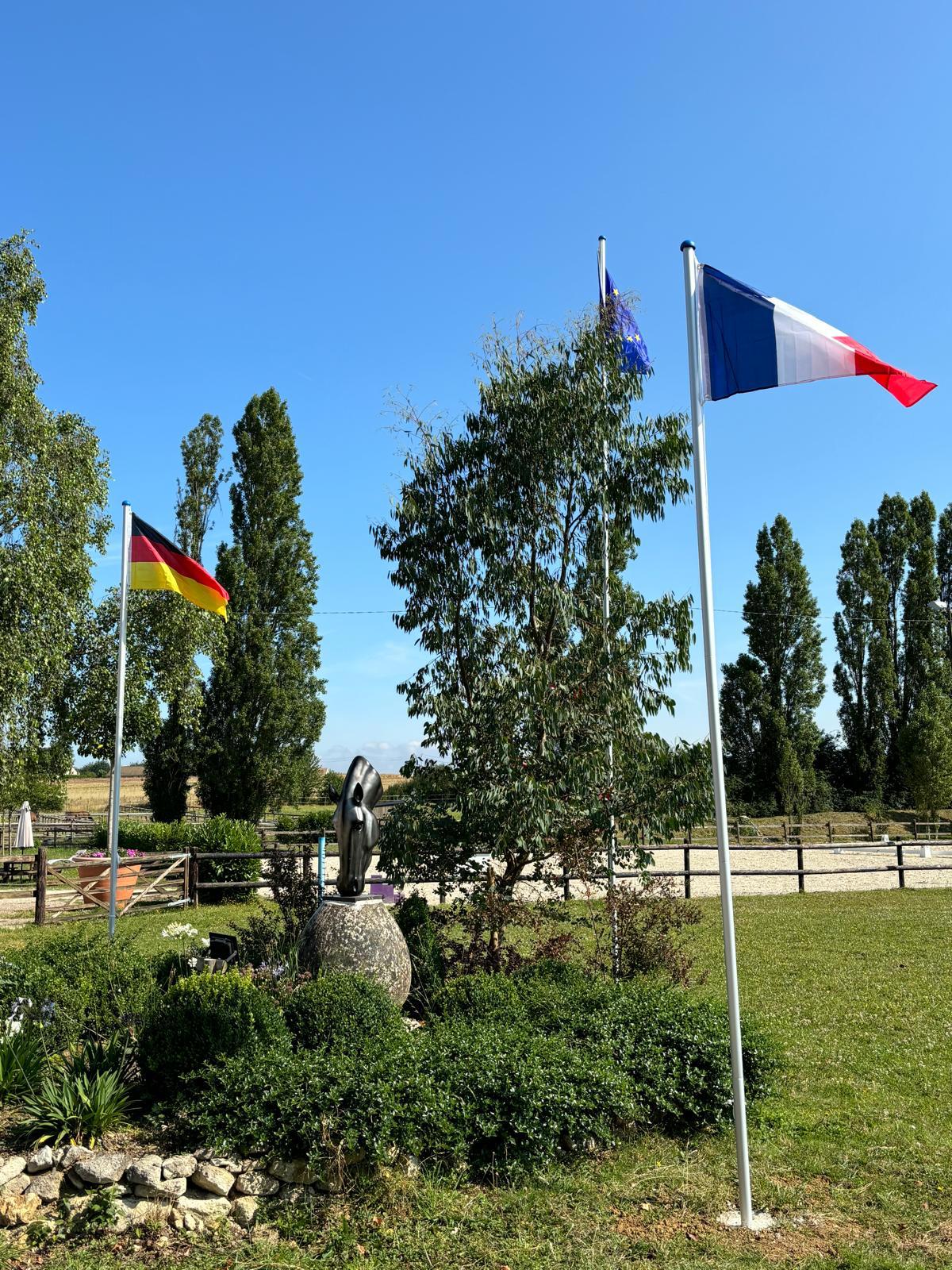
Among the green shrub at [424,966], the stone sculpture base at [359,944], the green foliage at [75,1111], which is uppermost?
the stone sculpture base at [359,944]

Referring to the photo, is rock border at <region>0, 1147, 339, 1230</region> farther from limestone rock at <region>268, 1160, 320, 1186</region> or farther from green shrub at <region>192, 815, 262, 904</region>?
green shrub at <region>192, 815, 262, 904</region>

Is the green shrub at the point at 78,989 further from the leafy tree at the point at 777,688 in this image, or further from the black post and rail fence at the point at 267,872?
the leafy tree at the point at 777,688

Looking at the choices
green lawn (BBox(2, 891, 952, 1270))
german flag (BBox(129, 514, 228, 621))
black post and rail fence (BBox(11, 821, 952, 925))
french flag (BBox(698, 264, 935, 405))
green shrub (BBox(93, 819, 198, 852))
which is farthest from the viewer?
green shrub (BBox(93, 819, 198, 852))

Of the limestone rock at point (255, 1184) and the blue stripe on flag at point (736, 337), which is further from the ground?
the blue stripe on flag at point (736, 337)

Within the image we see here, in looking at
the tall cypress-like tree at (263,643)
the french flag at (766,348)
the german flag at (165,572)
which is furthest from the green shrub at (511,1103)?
the tall cypress-like tree at (263,643)

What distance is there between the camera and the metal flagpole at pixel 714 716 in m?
5.41

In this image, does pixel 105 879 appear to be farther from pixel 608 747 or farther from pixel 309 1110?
pixel 309 1110

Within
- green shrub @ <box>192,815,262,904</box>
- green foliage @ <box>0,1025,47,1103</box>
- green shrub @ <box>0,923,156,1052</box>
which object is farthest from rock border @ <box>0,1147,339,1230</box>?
green shrub @ <box>192,815,262,904</box>

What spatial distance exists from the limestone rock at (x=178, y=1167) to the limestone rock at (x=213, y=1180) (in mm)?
39

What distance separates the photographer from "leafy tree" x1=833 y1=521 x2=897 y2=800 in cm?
4941

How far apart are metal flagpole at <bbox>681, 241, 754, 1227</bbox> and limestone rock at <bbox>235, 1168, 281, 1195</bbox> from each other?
2.75 m

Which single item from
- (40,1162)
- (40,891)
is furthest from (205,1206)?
(40,891)

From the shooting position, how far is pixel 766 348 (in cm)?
597

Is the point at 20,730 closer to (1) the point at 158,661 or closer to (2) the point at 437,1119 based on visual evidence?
(1) the point at 158,661
